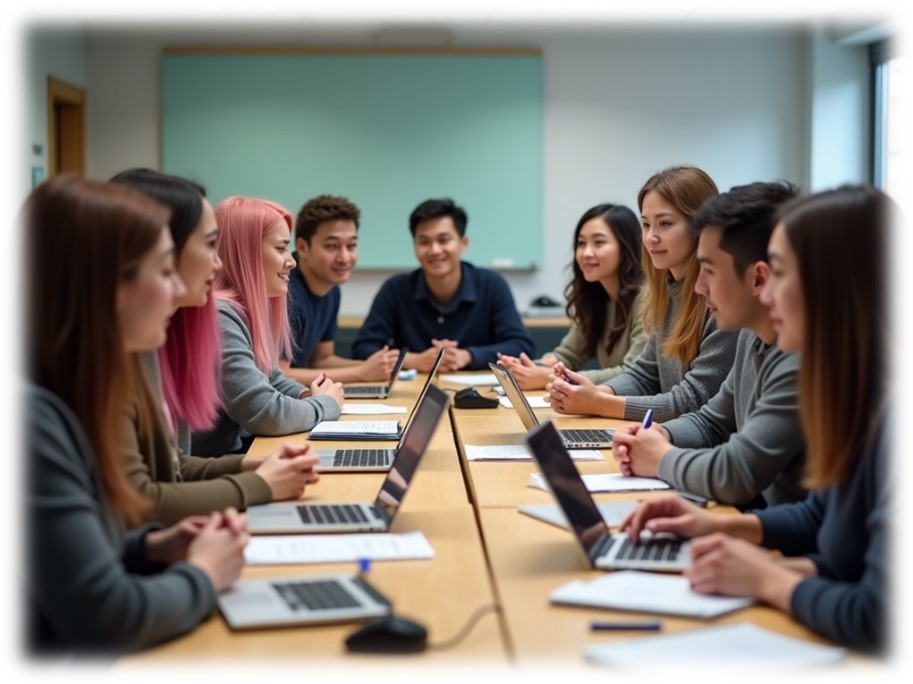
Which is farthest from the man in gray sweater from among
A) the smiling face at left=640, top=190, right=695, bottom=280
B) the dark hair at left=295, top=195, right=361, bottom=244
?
the dark hair at left=295, top=195, right=361, bottom=244

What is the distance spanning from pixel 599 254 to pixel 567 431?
53.0 inches

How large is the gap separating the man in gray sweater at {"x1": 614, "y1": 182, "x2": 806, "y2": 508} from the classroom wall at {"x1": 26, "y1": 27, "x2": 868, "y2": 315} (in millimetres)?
4551

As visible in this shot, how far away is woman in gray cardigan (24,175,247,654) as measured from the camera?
4.28 ft

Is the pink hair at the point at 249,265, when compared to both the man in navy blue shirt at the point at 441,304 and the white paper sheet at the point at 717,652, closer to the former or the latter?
the man in navy blue shirt at the point at 441,304

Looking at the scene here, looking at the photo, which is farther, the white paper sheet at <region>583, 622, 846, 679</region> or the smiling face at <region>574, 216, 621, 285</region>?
the smiling face at <region>574, 216, 621, 285</region>

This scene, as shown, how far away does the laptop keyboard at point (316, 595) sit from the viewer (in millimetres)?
1476

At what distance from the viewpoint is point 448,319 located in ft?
16.2

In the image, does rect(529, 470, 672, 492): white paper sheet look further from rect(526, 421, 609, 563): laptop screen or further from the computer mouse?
the computer mouse

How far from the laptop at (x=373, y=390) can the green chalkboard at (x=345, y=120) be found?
281cm

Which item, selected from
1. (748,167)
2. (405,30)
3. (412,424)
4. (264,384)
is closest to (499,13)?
(405,30)

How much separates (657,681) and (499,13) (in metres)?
5.88

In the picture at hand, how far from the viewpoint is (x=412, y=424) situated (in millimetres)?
2139

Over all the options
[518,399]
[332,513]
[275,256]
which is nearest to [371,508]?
[332,513]

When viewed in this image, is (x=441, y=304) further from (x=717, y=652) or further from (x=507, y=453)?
(x=717, y=652)
